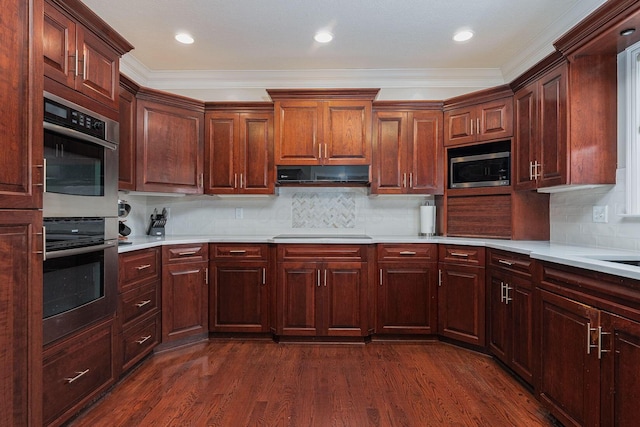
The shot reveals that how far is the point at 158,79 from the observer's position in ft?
12.0

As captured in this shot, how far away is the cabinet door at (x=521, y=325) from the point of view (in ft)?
7.21

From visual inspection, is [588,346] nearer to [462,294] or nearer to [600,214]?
[600,214]

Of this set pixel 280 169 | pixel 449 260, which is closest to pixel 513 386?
pixel 449 260

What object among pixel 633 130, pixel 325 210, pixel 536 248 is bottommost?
pixel 536 248

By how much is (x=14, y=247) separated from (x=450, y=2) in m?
2.91

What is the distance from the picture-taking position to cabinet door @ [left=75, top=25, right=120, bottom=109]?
1.89 metres

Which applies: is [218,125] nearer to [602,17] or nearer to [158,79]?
[158,79]

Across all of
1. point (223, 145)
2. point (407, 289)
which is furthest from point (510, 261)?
point (223, 145)

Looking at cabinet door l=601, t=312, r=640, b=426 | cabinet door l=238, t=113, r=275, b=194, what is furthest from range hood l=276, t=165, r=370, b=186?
cabinet door l=601, t=312, r=640, b=426

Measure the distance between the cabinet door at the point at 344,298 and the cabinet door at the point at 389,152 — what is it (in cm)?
87

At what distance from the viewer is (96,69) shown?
2018 millimetres

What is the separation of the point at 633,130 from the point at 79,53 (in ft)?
10.9

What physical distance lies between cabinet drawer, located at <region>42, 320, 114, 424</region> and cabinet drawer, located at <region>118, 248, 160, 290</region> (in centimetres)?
34

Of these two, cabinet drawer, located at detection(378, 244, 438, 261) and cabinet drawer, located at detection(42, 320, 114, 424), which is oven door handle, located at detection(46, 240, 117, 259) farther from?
cabinet drawer, located at detection(378, 244, 438, 261)
